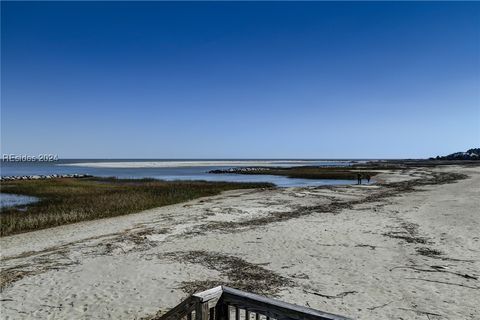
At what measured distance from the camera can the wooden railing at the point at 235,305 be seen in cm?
442

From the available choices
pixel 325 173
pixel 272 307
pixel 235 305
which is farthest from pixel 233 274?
pixel 325 173

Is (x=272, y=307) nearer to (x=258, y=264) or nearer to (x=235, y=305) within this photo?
(x=235, y=305)

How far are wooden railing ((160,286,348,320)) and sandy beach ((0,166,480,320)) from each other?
3.58 meters

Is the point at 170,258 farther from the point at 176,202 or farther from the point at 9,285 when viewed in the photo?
the point at 176,202

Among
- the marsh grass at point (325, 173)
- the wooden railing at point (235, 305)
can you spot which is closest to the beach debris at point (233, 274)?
the wooden railing at point (235, 305)

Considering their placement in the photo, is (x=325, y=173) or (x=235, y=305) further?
(x=325, y=173)

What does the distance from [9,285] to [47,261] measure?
231 cm

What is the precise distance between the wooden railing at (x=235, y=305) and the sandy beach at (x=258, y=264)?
358 cm

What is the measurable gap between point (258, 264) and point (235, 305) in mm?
6666

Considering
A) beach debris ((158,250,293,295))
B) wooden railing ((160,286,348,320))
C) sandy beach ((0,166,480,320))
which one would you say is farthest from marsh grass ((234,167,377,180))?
wooden railing ((160,286,348,320))

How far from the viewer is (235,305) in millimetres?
5016

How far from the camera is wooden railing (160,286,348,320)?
4.42 m

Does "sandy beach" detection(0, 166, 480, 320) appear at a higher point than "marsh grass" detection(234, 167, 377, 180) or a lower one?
lower

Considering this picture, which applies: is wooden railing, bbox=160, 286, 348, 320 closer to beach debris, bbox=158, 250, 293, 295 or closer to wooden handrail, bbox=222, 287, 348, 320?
wooden handrail, bbox=222, 287, 348, 320
